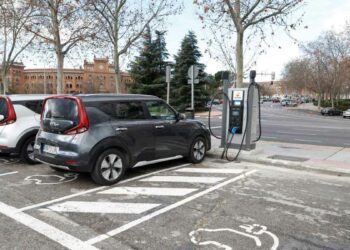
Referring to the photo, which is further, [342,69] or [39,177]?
[342,69]

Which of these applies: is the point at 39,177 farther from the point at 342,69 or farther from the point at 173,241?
the point at 342,69

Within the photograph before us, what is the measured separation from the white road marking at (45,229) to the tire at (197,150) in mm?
4270

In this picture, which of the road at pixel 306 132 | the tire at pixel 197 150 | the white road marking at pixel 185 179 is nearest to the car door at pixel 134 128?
the white road marking at pixel 185 179

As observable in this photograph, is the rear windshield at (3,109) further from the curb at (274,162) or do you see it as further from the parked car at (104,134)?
the curb at (274,162)

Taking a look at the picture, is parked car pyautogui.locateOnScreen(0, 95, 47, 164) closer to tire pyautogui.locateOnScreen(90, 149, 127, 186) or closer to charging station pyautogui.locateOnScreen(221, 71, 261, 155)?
tire pyautogui.locateOnScreen(90, 149, 127, 186)

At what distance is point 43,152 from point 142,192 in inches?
87.5

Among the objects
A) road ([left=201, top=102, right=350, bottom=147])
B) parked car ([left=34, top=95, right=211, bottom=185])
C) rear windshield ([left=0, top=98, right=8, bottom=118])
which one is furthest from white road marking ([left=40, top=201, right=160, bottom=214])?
road ([left=201, top=102, right=350, bottom=147])

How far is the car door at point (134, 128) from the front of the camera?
6.49 meters

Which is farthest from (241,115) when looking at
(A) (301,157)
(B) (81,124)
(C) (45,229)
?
(C) (45,229)

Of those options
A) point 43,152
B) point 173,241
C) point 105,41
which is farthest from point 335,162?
point 105,41

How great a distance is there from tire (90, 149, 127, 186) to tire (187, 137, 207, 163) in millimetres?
2129

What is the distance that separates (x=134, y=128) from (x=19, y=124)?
10.3 ft

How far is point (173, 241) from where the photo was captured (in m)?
3.89

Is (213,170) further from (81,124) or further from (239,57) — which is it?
(239,57)
